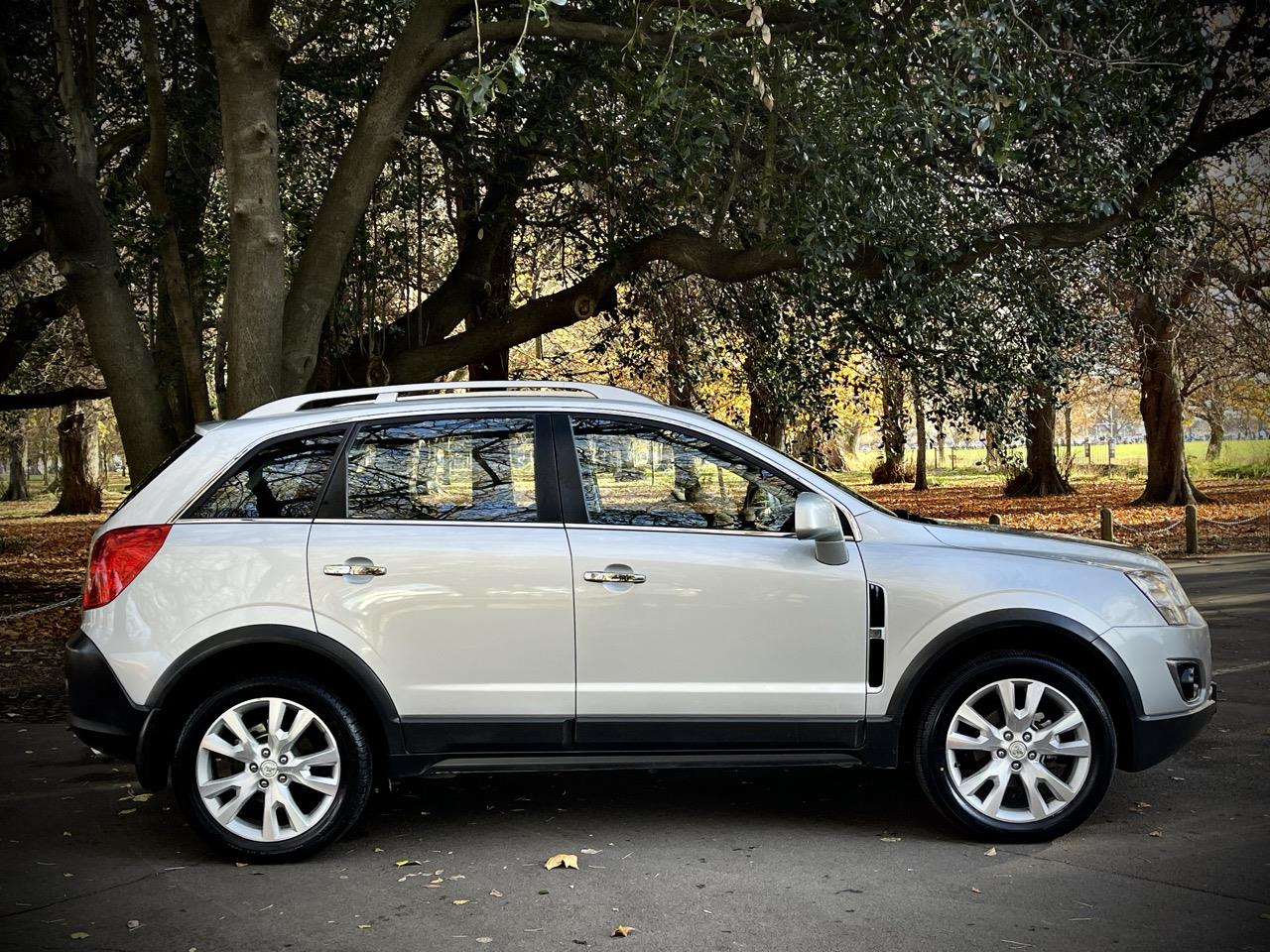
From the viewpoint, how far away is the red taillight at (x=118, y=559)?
17.2ft

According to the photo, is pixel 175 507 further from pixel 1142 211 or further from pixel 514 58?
pixel 1142 211

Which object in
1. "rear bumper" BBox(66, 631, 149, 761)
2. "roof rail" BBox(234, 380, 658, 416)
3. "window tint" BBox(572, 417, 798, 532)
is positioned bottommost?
"rear bumper" BBox(66, 631, 149, 761)

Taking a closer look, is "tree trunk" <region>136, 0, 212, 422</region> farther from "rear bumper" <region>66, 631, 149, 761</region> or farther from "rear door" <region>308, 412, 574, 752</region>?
"rear door" <region>308, 412, 574, 752</region>

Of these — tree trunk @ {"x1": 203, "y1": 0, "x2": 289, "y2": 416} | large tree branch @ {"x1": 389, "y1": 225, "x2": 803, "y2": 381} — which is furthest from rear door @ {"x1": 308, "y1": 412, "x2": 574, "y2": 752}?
large tree branch @ {"x1": 389, "y1": 225, "x2": 803, "y2": 381}

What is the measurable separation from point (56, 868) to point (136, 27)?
11.0 meters

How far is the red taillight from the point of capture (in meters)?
5.23

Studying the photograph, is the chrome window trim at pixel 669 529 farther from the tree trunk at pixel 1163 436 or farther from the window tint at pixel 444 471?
the tree trunk at pixel 1163 436

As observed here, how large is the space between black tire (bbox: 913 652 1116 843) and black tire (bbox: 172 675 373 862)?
2.32 metres

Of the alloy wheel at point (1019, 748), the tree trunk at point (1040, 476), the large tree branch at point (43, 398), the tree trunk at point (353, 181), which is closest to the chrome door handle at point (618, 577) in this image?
the alloy wheel at point (1019, 748)

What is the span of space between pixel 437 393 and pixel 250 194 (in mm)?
4104

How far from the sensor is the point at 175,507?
533cm

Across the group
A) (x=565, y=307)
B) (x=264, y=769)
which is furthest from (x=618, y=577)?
Result: (x=565, y=307)

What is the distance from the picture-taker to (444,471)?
5.44 metres

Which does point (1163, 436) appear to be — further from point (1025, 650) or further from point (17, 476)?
point (17, 476)
